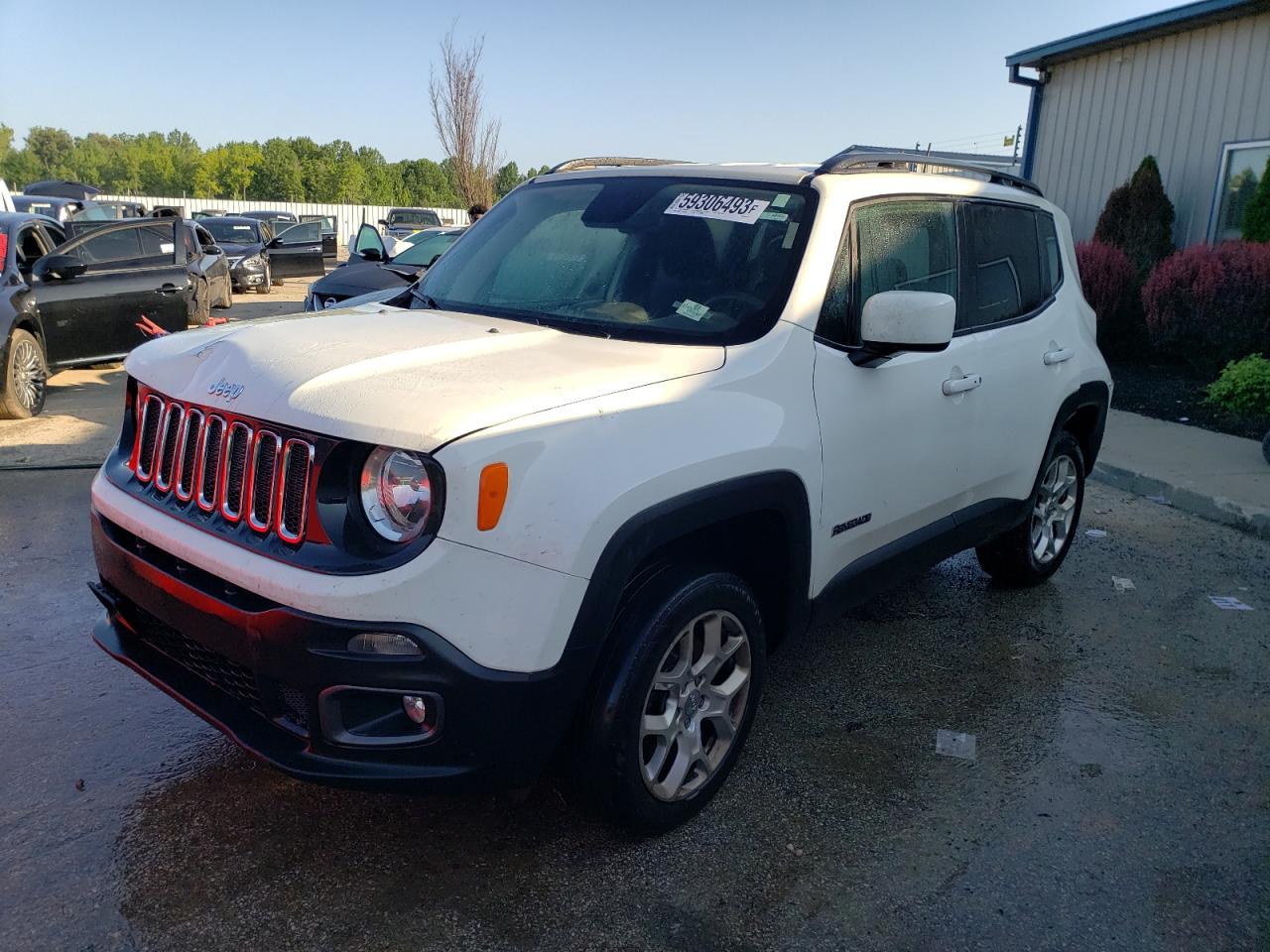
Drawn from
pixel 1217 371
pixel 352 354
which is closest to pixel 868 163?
pixel 352 354

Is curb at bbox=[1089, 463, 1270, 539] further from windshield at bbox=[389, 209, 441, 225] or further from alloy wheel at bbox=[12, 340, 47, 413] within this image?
windshield at bbox=[389, 209, 441, 225]

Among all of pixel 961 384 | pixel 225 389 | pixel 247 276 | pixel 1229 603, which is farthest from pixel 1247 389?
pixel 247 276

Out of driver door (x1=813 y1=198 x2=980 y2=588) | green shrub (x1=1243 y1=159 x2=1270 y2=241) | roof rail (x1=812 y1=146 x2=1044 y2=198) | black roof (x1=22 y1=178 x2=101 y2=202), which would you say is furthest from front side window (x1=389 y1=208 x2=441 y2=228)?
driver door (x1=813 y1=198 x2=980 y2=588)

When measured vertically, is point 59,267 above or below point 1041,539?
above

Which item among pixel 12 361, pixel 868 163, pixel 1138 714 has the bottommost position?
pixel 1138 714

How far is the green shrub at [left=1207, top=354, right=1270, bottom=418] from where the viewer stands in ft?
28.0

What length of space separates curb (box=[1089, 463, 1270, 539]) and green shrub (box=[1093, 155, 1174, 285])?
203 inches

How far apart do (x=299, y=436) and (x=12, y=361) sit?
7022mm

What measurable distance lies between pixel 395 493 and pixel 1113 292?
1062cm

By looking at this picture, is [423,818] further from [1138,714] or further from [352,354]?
[1138,714]

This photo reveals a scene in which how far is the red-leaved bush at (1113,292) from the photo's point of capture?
1105cm

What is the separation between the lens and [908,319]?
3.09 meters

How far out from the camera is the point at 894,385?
3.46 m

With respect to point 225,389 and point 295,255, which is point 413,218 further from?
point 225,389
